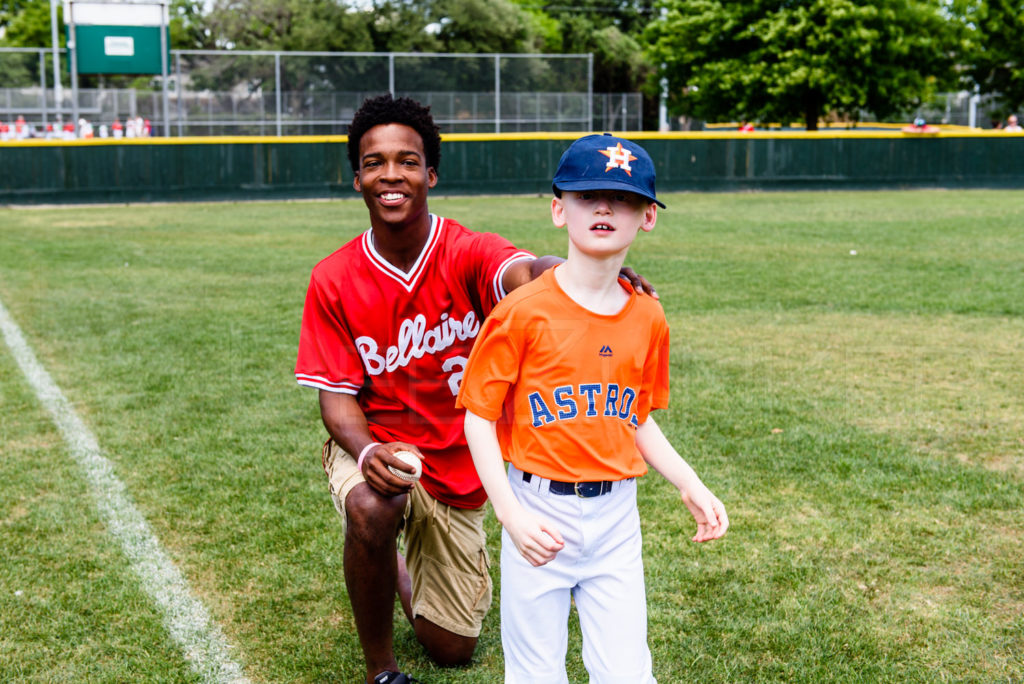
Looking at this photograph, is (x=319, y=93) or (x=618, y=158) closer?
(x=618, y=158)

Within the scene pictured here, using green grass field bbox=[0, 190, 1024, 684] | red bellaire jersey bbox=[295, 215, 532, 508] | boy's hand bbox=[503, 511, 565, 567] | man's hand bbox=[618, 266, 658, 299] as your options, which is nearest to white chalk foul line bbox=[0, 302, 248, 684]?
green grass field bbox=[0, 190, 1024, 684]

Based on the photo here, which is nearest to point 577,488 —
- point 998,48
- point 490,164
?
point 490,164

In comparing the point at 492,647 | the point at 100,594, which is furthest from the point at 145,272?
the point at 492,647

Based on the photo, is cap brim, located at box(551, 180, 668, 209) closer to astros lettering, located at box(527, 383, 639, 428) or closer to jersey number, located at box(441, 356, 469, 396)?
astros lettering, located at box(527, 383, 639, 428)

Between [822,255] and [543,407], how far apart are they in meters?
12.2

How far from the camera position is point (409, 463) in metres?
2.93

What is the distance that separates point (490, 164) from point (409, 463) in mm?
22426

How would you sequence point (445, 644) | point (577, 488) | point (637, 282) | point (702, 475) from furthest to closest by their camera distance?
point (702, 475)
point (445, 644)
point (637, 282)
point (577, 488)

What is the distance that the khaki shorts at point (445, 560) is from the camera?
3602 millimetres

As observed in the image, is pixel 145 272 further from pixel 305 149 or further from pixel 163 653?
pixel 305 149

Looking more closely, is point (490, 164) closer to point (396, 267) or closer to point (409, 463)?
point (396, 267)

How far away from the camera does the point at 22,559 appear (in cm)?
449

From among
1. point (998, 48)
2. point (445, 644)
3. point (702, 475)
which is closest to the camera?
point (445, 644)

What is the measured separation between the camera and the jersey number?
11.6 feet
